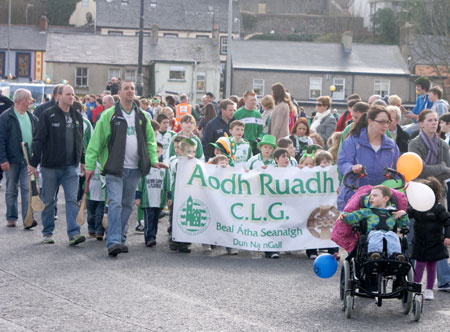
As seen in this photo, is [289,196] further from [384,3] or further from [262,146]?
[384,3]

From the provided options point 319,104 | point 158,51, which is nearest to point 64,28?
point 158,51

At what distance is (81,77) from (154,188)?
5964 centimetres

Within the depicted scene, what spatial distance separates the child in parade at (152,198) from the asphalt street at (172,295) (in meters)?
0.35

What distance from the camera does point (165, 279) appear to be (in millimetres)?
9547

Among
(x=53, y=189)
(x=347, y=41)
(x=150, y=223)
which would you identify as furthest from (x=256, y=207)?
(x=347, y=41)

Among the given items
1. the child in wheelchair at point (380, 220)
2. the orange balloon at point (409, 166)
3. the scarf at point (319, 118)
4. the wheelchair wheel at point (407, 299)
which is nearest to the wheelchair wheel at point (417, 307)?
the wheelchair wheel at point (407, 299)

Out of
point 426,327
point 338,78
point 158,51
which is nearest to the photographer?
point 426,327

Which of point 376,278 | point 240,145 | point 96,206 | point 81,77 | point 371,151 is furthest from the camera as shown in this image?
point 81,77

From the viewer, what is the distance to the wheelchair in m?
7.82

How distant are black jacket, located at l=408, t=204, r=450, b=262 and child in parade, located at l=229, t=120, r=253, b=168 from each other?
15.0 ft

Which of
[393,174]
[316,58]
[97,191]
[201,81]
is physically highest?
[316,58]

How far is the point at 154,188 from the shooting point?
1239 centimetres

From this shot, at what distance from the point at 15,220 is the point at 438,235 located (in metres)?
6.83

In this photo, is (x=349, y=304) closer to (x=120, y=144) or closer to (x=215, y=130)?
(x=120, y=144)
